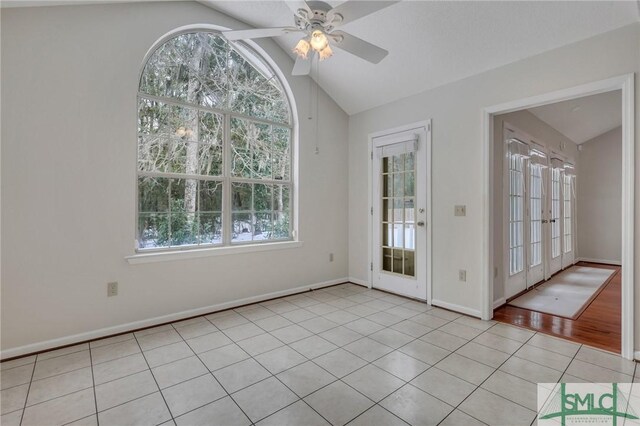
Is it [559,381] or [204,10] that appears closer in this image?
[559,381]

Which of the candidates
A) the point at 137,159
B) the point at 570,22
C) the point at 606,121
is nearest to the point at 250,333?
the point at 137,159

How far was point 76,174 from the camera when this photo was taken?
257 centimetres

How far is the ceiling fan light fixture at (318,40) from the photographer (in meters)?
2.03

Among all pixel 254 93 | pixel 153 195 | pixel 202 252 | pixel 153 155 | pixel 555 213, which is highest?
pixel 254 93

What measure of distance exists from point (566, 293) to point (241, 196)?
14.9ft

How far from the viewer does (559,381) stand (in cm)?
203

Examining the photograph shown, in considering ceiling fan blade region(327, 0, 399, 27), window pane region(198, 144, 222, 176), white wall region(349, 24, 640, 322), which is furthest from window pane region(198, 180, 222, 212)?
white wall region(349, 24, 640, 322)

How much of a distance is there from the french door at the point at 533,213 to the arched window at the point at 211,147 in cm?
289

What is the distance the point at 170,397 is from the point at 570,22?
4.03m

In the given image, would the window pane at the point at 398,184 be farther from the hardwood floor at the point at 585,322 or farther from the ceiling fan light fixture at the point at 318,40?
the ceiling fan light fixture at the point at 318,40

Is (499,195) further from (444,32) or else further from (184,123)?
(184,123)

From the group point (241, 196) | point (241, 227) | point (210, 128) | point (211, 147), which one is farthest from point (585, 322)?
point (210, 128)

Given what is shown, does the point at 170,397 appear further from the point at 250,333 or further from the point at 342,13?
the point at 342,13
